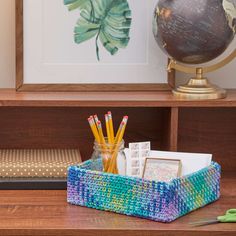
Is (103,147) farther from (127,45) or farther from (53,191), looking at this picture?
(127,45)

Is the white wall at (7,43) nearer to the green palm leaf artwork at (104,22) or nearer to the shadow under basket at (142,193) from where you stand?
the green palm leaf artwork at (104,22)

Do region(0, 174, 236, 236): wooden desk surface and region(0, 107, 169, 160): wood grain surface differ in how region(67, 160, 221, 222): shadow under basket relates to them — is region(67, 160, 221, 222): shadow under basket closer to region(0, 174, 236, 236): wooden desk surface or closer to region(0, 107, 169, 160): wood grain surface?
region(0, 174, 236, 236): wooden desk surface

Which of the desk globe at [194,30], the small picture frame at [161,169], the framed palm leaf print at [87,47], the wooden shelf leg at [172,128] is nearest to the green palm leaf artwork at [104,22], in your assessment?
the framed palm leaf print at [87,47]

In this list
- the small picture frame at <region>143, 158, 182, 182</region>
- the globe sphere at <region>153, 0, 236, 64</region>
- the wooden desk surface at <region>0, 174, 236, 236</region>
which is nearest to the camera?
the wooden desk surface at <region>0, 174, 236, 236</region>

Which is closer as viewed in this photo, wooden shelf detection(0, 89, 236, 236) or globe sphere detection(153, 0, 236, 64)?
wooden shelf detection(0, 89, 236, 236)

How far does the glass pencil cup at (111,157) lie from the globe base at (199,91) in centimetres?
25

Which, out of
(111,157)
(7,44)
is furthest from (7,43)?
(111,157)

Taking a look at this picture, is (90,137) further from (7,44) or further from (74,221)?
(74,221)

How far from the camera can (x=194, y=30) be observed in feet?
5.83

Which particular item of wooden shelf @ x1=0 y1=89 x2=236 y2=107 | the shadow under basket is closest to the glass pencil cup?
the shadow under basket

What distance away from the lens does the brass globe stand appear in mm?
1844

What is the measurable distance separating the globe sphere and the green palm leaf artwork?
13cm

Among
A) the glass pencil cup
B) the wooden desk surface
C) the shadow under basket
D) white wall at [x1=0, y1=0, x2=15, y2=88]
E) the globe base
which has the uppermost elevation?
white wall at [x1=0, y1=0, x2=15, y2=88]

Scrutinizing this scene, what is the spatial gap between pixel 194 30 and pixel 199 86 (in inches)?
6.3
